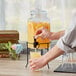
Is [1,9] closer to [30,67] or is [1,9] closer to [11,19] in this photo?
[11,19]

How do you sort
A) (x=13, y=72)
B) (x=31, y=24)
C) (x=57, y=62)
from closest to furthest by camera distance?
(x=13, y=72) → (x=31, y=24) → (x=57, y=62)

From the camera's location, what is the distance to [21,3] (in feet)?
7.47

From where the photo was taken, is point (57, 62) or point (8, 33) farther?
point (8, 33)

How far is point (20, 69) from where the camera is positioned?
1694 millimetres

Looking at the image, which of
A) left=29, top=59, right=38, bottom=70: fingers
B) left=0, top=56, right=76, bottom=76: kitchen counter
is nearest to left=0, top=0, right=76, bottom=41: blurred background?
left=0, top=56, right=76, bottom=76: kitchen counter

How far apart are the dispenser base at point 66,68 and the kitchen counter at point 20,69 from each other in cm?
4

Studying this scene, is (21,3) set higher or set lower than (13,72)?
higher

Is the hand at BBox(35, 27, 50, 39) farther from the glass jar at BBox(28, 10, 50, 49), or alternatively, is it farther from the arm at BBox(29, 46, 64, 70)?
the arm at BBox(29, 46, 64, 70)

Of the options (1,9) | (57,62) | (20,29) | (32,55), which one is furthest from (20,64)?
(1,9)

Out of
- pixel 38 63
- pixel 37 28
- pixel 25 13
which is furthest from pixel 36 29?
pixel 25 13

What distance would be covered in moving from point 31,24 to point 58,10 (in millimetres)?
524

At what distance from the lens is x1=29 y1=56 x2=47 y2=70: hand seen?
1579mm

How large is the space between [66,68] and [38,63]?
0.68ft

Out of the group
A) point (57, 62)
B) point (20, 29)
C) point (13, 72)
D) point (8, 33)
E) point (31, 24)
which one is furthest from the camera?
point (20, 29)
